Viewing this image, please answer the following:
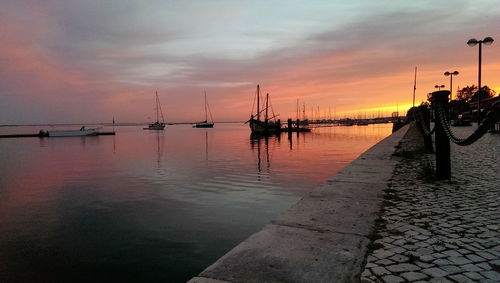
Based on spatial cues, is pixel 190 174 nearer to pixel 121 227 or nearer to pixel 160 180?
pixel 160 180

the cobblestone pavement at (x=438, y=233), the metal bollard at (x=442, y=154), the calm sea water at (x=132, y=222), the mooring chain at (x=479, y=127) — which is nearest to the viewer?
the cobblestone pavement at (x=438, y=233)

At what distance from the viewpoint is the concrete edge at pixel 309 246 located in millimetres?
3299

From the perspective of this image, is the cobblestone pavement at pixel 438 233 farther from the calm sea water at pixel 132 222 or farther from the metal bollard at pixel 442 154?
the calm sea water at pixel 132 222

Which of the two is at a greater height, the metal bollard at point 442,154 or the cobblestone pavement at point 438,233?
the metal bollard at point 442,154

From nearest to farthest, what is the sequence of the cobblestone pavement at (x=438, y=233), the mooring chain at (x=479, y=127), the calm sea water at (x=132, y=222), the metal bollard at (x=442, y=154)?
the cobblestone pavement at (x=438, y=233) → the mooring chain at (x=479, y=127) → the calm sea water at (x=132, y=222) → the metal bollard at (x=442, y=154)

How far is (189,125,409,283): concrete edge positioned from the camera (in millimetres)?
3299

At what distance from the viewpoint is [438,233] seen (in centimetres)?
429

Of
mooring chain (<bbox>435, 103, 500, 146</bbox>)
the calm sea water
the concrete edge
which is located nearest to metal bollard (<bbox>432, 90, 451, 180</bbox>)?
mooring chain (<bbox>435, 103, 500, 146</bbox>)

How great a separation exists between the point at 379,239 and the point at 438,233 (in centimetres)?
83

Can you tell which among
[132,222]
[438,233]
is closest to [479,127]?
[438,233]

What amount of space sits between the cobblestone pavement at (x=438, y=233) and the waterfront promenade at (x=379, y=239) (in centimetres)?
1

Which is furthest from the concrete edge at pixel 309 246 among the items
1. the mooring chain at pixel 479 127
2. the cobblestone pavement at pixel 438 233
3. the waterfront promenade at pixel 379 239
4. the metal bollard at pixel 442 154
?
the metal bollard at pixel 442 154

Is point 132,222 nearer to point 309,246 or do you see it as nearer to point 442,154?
point 309,246

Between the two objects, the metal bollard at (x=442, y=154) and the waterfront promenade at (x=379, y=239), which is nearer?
the waterfront promenade at (x=379, y=239)
